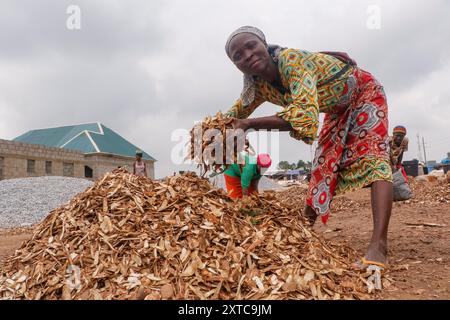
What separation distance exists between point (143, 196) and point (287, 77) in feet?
3.93

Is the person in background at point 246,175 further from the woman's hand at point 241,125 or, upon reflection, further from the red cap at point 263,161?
the woman's hand at point 241,125

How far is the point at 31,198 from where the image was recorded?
10.4 meters

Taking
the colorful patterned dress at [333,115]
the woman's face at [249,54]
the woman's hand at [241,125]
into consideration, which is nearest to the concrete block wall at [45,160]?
the colorful patterned dress at [333,115]

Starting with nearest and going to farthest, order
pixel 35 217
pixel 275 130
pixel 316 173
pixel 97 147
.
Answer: pixel 275 130, pixel 316 173, pixel 35 217, pixel 97 147

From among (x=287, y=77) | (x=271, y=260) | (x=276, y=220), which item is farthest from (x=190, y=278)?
(x=287, y=77)

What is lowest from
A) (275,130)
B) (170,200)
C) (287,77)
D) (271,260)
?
(271,260)

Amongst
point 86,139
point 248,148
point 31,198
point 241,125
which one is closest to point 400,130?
point 248,148

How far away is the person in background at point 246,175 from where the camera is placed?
340cm

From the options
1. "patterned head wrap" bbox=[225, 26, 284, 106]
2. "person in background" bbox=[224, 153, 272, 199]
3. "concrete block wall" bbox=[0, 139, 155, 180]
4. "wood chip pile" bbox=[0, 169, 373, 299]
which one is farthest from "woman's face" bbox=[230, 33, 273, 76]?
"concrete block wall" bbox=[0, 139, 155, 180]

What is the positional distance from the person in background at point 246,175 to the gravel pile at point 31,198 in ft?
22.3

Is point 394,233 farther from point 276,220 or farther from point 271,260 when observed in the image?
point 271,260

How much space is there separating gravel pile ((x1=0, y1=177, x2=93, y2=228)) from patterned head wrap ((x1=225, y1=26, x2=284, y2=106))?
7.75 m

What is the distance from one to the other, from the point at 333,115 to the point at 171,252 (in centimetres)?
154

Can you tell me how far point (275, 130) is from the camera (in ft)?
7.03
